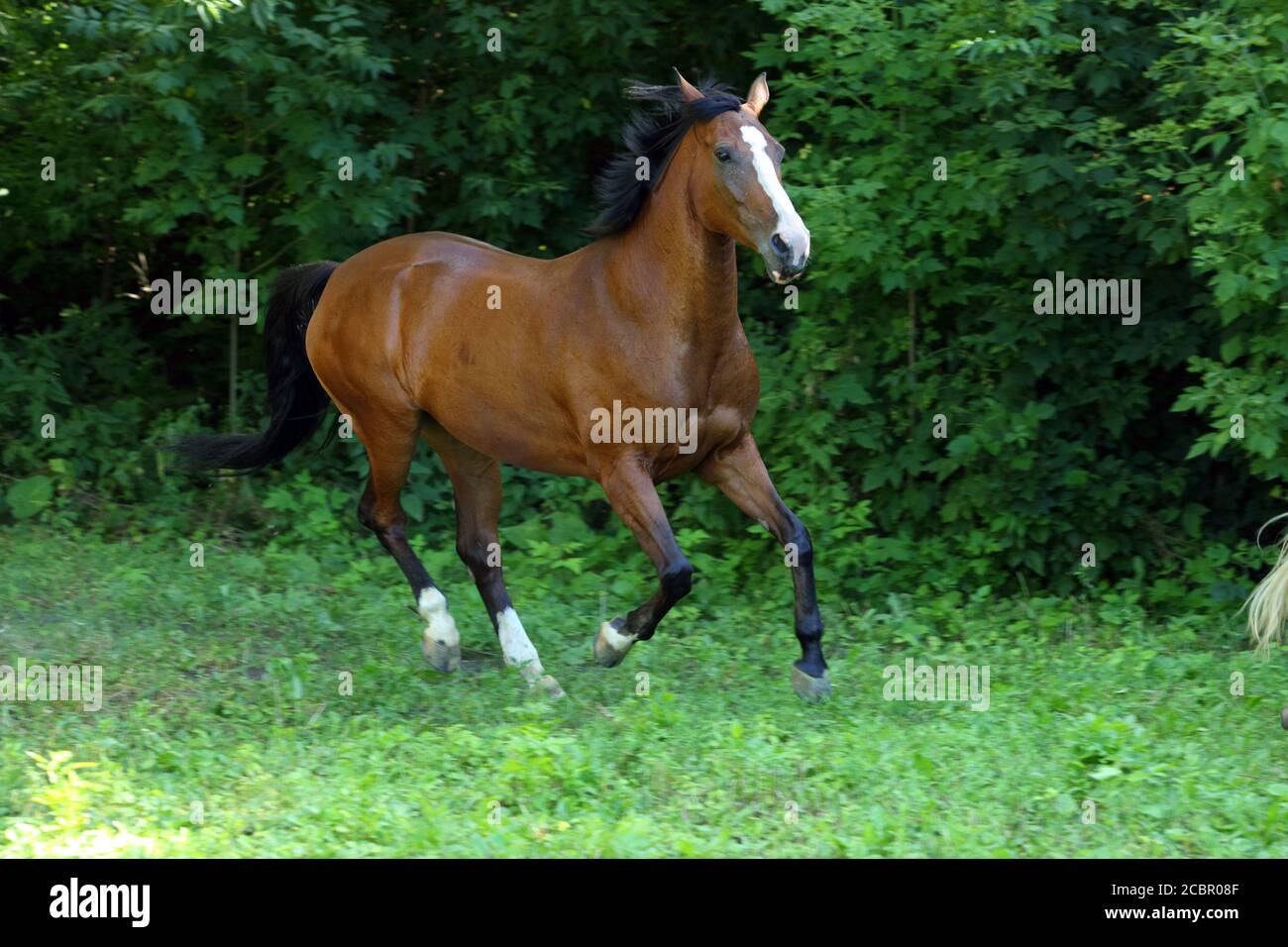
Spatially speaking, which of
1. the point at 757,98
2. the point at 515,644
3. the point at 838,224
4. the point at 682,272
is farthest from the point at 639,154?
the point at 515,644

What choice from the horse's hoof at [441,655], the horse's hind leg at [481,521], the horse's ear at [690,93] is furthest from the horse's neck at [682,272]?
the horse's hoof at [441,655]

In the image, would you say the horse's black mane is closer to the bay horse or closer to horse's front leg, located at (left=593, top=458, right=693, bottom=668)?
the bay horse

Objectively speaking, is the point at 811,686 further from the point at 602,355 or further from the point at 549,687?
the point at 602,355

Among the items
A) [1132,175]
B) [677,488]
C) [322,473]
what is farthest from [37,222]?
[1132,175]

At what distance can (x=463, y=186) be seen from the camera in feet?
31.3

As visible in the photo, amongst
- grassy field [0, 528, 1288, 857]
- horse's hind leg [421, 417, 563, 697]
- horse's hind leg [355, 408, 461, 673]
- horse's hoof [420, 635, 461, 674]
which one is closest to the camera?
grassy field [0, 528, 1288, 857]

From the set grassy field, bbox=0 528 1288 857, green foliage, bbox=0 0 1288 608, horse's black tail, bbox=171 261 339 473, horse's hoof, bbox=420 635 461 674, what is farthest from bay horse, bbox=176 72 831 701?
green foliage, bbox=0 0 1288 608

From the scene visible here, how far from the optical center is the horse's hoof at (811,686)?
6188 mm

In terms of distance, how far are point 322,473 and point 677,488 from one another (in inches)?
96.7

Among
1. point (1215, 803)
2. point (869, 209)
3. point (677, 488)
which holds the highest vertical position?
point (869, 209)

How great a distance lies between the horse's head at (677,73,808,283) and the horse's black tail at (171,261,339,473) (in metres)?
2.61

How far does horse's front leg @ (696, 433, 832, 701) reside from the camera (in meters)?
6.20

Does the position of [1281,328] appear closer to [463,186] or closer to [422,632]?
[422,632]

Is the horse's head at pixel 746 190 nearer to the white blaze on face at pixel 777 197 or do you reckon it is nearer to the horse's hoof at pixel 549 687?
the white blaze on face at pixel 777 197
